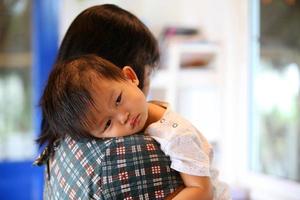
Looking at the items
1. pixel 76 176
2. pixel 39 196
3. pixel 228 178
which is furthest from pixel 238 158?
pixel 76 176

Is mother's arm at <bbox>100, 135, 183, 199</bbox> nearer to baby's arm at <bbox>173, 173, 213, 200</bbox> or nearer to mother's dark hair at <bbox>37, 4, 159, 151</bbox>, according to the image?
baby's arm at <bbox>173, 173, 213, 200</bbox>

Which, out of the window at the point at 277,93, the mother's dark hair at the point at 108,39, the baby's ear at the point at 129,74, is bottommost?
the window at the point at 277,93

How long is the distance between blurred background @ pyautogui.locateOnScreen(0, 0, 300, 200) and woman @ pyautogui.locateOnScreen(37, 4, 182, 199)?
83 centimetres

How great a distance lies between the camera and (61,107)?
79 centimetres

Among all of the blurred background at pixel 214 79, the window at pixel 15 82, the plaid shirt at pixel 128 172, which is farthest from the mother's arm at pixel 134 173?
the window at pixel 15 82

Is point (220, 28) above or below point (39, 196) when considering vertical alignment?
above

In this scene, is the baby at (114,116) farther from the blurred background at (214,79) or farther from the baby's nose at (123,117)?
the blurred background at (214,79)

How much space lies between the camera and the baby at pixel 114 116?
0.74m

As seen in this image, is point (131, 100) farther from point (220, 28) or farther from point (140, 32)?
point (220, 28)

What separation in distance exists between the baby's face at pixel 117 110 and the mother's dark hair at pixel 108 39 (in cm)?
15

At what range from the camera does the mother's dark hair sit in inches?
37.3

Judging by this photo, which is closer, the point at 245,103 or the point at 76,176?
the point at 76,176

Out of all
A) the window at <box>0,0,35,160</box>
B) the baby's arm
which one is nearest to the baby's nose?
the baby's arm

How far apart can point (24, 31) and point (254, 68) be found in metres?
1.19
